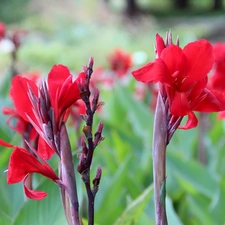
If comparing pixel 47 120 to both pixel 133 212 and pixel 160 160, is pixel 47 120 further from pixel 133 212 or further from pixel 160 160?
pixel 133 212

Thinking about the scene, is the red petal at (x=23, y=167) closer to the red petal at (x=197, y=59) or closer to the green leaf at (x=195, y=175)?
the red petal at (x=197, y=59)

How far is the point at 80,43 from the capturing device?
855cm

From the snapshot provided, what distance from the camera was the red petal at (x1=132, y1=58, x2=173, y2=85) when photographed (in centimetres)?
47

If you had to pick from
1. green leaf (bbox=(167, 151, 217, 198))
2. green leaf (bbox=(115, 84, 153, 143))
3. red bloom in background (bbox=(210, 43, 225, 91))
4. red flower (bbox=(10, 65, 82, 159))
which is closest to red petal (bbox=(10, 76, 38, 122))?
red flower (bbox=(10, 65, 82, 159))

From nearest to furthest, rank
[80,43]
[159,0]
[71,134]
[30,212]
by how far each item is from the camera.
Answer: [30,212], [71,134], [80,43], [159,0]

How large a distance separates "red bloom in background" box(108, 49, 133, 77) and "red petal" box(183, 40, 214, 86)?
5.22 ft

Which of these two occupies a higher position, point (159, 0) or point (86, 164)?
point (159, 0)

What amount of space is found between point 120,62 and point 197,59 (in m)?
1.66

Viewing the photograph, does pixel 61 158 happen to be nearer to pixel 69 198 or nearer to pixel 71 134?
pixel 69 198

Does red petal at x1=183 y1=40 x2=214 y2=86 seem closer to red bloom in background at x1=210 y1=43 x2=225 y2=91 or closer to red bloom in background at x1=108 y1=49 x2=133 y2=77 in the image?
red bloom in background at x1=210 y1=43 x2=225 y2=91

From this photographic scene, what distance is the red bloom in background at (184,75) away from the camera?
18.7 inches

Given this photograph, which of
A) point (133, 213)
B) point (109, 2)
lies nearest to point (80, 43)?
point (109, 2)

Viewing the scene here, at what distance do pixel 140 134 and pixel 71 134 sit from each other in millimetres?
402

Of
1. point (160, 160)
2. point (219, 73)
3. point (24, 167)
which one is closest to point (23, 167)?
point (24, 167)
